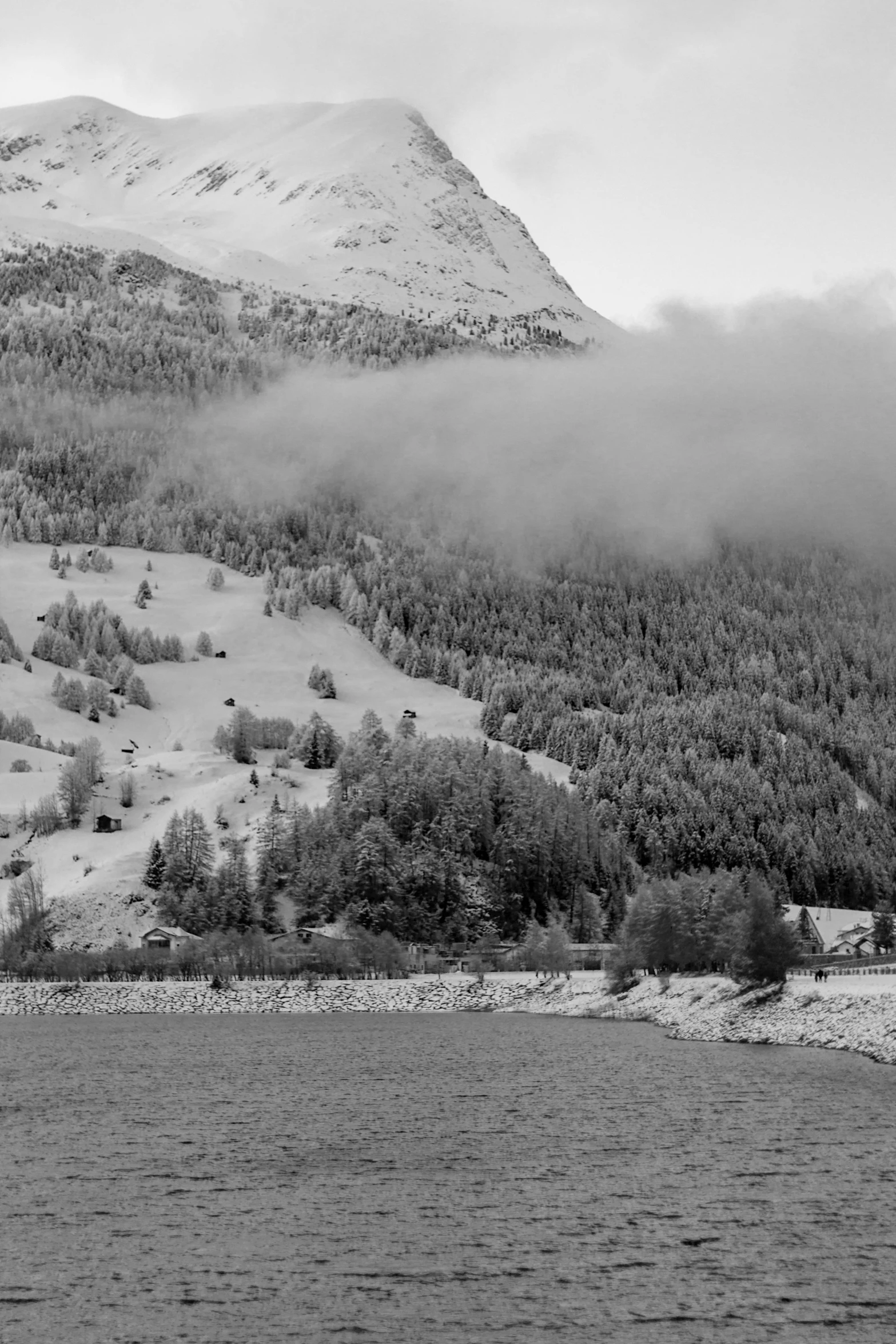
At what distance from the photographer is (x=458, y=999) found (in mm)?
150750

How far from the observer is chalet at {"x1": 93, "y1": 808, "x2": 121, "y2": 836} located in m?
190

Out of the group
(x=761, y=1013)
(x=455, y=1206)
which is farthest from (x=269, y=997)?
(x=455, y=1206)

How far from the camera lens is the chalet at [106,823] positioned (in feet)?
623

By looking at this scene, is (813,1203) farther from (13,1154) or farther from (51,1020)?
(51,1020)

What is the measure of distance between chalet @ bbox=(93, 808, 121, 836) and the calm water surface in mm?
112144

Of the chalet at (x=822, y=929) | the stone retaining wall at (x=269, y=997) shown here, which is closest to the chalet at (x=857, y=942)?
the chalet at (x=822, y=929)

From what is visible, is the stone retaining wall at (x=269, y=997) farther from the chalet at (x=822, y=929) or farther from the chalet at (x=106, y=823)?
the chalet at (x=822, y=929)

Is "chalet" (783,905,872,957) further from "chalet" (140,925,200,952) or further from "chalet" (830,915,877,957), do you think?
"chalet" (140,925,200,952)

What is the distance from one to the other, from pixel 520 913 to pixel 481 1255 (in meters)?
151

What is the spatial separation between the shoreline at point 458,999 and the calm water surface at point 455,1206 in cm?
2515

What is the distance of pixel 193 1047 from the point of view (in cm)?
10119

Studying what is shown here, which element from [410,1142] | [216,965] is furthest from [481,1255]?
[216,965]

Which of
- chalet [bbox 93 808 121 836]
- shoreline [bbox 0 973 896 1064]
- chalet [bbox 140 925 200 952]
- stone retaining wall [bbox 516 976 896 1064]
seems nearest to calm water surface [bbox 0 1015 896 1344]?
stone retaining wall [bbox 516 976 896 1064]

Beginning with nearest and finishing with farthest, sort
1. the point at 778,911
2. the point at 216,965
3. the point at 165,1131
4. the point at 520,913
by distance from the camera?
the point at 165,1131
the point at 778,911
the point at 216,965
the point at 520,913
